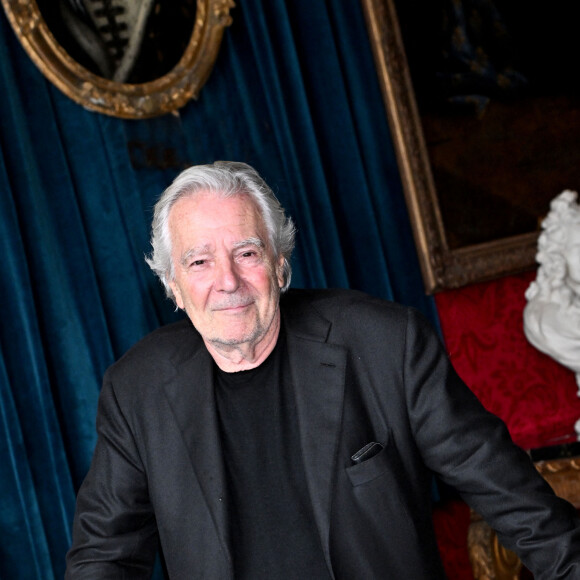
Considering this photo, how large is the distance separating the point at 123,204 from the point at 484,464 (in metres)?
2.02

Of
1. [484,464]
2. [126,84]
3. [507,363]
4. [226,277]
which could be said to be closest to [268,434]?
[226,277]

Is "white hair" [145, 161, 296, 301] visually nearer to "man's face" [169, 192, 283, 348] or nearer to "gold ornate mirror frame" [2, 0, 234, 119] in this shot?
"man's face" [169, 192, 283, 348]

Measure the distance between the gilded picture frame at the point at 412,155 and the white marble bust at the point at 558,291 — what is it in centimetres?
37

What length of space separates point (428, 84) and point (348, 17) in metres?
0.52

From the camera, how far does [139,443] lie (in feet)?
7.25

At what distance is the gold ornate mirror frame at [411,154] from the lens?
3.89 meters

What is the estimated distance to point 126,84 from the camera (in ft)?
10.9

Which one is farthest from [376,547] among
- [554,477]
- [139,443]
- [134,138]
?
[134,138]

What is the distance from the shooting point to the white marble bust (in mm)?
3605

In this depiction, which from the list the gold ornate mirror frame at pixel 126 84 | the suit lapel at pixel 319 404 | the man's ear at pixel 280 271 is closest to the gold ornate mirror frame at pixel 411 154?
the gold ornate mirror frame at pixel 126 84

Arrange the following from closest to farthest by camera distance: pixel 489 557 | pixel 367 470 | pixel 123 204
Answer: pixel 367 470 < pixel 489 557 < pixel 123 204

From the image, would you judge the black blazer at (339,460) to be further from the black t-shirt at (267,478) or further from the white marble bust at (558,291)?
the white marble bust at (558,291)

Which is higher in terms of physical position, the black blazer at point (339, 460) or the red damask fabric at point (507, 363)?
the black blazer at point (339, 460)

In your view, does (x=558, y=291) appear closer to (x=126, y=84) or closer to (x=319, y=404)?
(x=319, y=404)
